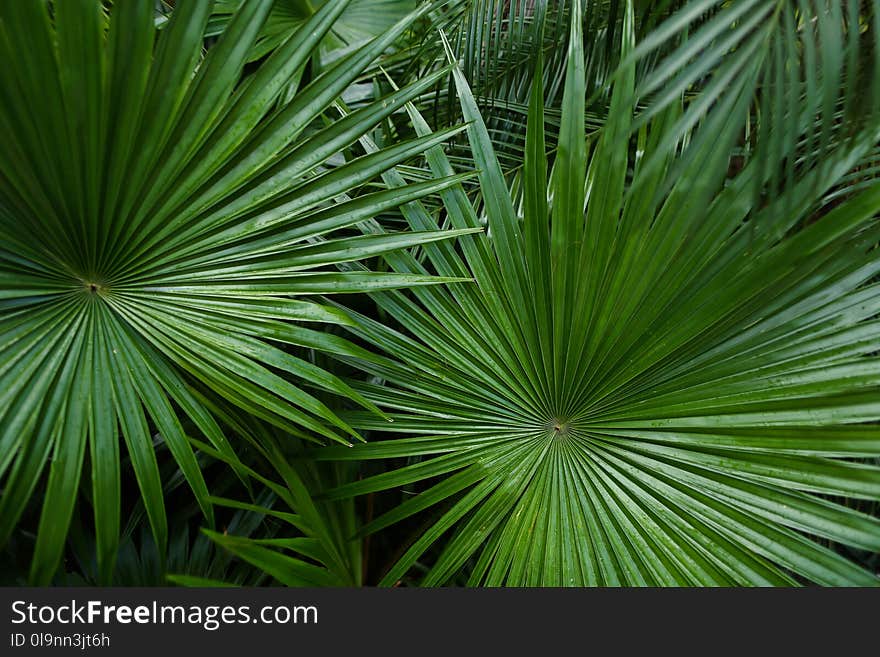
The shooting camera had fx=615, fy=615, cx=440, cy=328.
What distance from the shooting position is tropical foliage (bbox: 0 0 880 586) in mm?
692

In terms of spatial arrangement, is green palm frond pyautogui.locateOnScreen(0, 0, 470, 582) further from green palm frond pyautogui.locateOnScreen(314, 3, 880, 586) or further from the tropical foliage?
green palm frond pyautogui.locateOnScreen(314, 3, 880, 586)

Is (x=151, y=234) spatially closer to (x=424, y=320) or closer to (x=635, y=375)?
(x=424, y=320)

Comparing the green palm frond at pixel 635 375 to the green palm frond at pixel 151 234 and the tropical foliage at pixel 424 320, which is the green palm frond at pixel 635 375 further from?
the green palm frond at pixel 151 234

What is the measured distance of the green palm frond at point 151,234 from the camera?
0.67 meters

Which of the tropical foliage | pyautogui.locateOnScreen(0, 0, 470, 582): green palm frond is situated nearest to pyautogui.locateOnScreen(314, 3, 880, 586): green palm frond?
the tropical foliage

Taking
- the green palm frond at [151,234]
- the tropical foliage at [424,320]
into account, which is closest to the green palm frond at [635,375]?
the tropical foliage at [424,320]

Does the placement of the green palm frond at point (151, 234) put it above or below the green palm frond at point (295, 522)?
above

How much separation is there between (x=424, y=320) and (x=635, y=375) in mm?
308

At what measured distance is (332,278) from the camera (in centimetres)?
82

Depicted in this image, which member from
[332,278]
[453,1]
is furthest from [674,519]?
[453,1]

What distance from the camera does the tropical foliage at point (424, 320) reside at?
69 cm

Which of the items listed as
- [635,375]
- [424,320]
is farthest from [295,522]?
[635,375]

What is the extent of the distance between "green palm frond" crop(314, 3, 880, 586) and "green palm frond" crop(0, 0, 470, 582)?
0.12 metres

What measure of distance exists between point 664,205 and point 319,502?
652 mm
